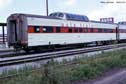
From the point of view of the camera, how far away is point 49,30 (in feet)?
90.8

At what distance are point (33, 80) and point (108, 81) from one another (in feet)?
9.62

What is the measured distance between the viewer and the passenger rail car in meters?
25.4

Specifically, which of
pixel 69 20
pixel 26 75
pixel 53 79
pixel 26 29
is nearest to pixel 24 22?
pixel 26 29

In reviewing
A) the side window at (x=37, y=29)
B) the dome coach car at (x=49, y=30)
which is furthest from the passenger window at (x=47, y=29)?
the side window at (x=37, y=29)

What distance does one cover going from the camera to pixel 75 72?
13.5 meters

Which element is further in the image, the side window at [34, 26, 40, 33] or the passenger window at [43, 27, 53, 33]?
the passenger window at [43, 27, 53, 33]

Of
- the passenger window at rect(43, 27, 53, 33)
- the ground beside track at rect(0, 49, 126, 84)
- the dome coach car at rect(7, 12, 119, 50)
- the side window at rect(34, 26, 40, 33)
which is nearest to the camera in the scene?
the ground beside track at rect(0, 49, 126, 84)

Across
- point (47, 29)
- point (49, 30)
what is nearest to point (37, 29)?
point (47, 29)

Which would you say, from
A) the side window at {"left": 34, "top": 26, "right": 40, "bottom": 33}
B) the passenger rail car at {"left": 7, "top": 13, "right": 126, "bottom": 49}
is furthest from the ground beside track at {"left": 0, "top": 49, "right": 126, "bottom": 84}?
the side window at {"left": 34, "top": 26, "right": 40, "bottom": 33}

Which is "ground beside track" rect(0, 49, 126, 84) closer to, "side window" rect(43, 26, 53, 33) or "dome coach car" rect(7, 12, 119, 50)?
"dome coach car" rect(7, 12, 119, 50)

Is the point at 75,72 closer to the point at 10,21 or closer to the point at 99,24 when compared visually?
the point at 10,21

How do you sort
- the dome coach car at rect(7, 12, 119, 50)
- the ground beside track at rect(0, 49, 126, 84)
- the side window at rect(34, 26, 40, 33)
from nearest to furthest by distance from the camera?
the ground beside track at rect(0, 49, 126, 84), the dome coach car at rect(7, 12, 119, 50), the side window at rect(34, 26, 40, 33)

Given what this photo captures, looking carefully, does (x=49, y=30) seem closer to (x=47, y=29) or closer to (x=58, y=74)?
(x=47, y=29)

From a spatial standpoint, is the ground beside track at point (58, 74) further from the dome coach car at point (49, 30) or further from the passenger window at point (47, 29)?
the passenger window at point (47, 29)
